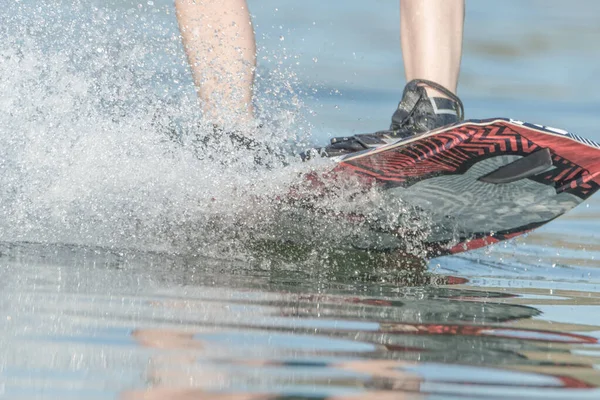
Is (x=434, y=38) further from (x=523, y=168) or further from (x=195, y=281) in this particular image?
(x=195, y=281)

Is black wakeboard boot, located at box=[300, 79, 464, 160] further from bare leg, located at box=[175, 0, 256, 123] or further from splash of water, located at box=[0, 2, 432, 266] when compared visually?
bare leg, located at box=[175, 0, 256, 123]

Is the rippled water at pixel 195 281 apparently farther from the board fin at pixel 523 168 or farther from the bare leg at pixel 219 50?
the board fin at pixel 523 168

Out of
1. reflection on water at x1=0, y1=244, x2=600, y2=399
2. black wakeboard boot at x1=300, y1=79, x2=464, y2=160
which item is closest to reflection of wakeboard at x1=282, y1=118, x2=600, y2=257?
black wakeboard boot at x1=300, y1=79, x2=464, y2=160

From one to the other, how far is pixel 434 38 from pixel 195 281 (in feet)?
2.98

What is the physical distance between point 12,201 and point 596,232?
2.09 m

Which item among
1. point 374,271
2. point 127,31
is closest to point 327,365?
point 374,271

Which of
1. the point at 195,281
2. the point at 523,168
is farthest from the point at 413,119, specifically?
the point at 195,281

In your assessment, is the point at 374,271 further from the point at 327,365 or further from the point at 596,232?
the point at 596,232

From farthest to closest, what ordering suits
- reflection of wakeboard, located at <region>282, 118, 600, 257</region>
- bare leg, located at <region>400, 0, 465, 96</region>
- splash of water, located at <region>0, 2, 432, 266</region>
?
bare leg, located at <region>400, 0, 465, 96</region> → splash of water, located at <region>0, 2, 432, 266</region> → reflection of wakeboard, located at <region>282, 118, 600, 257</region>

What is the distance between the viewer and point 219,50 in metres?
2.60

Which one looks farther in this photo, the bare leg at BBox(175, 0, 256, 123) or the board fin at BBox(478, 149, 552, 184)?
the bare leg at BBox(175, 0, 256, 123)

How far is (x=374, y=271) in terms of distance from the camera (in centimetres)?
236

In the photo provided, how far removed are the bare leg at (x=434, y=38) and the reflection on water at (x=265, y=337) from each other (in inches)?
24.5

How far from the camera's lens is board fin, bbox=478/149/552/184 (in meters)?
2.23
